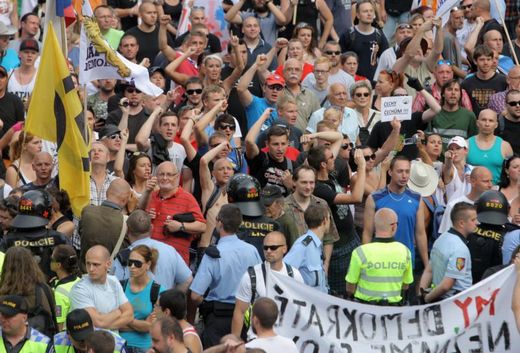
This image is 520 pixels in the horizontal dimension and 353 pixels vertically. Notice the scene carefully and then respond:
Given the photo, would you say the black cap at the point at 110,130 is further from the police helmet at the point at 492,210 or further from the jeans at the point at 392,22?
the jeans at the point at 392,22

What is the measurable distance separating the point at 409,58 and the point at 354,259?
642cm

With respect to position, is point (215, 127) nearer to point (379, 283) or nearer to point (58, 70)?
point (58, 70)

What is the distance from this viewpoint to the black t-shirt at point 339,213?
15.6 m

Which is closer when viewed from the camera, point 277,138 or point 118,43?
point 277,138

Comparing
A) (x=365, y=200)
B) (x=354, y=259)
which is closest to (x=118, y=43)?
Answer: (x=365, y=200)

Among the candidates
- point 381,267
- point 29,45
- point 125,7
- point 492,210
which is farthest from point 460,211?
point 125,7

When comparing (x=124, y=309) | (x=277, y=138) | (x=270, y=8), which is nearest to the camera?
(x=124, y=309)

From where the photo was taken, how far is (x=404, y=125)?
1842 centimetres

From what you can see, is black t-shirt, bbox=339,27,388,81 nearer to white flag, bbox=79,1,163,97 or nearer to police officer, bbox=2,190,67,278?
white flag, bbox=79,1,163,97

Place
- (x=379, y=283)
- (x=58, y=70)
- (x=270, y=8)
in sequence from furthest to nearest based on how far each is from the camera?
1. (x=270, y=8)
2. (x=58, y=70)
3. (x=379, y=283)

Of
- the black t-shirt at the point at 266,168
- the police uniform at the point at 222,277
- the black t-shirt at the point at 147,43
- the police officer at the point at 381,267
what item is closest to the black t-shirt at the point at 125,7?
the black t-shirt at the point at 147,43

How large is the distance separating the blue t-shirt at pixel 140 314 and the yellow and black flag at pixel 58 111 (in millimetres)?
2065

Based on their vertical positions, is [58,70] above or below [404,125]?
above

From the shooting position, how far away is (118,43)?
19844mm
